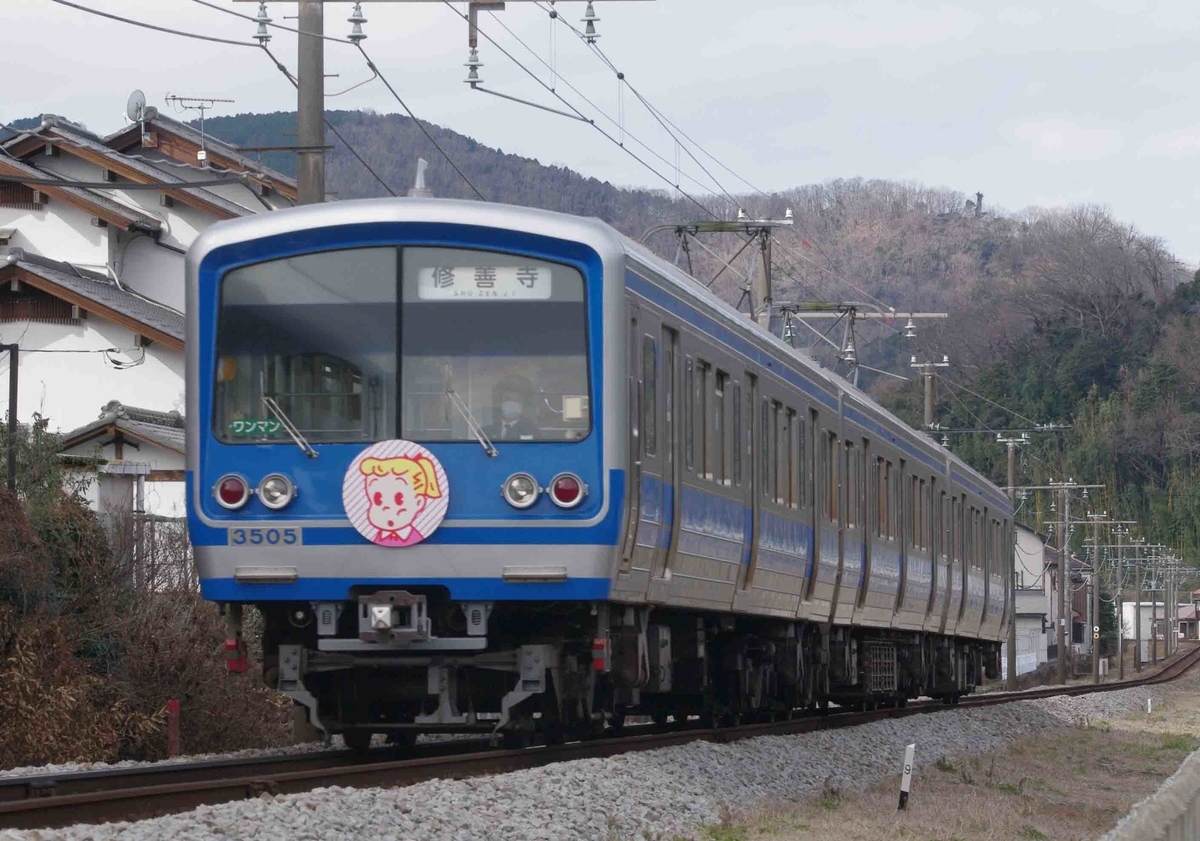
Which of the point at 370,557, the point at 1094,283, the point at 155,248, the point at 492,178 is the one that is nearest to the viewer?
the point at 370,557

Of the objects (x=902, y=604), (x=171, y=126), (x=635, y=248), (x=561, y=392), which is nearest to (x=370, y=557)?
(x=561, y=392)

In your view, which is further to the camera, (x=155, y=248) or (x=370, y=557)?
(x=155, y=248)

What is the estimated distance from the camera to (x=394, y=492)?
10375mm

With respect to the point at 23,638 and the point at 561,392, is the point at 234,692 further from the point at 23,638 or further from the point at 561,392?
the point at 561,392

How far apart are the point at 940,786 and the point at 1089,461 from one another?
91090 mm

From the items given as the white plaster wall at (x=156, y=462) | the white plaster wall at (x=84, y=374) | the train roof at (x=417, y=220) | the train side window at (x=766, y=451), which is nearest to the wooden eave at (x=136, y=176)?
the white plaster wall at (x=84, y=374)

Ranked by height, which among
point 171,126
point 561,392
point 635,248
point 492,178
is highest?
point 492,178

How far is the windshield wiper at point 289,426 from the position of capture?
1045 cm

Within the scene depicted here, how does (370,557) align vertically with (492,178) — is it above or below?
below

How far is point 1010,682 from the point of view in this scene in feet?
155

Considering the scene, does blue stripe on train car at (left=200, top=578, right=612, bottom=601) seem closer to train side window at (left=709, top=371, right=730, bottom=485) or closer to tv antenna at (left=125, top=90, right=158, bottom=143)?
train side window at (left=709, top=371, right=730, bottom=485)

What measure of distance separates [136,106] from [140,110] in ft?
0.75

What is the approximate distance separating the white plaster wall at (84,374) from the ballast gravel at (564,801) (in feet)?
59.5

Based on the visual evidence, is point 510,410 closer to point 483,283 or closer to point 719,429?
A: point 483,283
